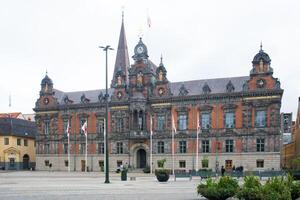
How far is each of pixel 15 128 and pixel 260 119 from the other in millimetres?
50502

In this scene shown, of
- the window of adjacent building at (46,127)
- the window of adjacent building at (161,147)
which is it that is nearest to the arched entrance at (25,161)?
the window of adjacent building at (46,127)

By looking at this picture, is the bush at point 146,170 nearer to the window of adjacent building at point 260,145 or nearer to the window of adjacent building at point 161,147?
the window of adjacent building at point 161,147

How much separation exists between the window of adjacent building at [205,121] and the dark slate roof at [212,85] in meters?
3.70

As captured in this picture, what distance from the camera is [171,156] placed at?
231 ft

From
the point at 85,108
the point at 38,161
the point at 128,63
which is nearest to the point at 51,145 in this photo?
the point at 38,161

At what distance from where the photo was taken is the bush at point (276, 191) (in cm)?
1534

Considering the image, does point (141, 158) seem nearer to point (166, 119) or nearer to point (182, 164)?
point (182, 164)

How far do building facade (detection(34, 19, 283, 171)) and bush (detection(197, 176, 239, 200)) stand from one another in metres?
46.4

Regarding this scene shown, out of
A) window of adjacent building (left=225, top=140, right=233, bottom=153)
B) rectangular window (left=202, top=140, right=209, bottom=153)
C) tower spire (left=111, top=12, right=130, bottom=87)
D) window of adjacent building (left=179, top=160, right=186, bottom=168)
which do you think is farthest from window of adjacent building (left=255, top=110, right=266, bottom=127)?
tower spire (left=111, top=12, right=130, bottom=87)

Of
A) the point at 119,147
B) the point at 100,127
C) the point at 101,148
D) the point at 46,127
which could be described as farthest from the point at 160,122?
the point at 46,127

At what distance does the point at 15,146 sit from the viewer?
87938mm

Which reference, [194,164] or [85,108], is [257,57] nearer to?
[194,164]

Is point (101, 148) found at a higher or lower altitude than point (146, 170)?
higher

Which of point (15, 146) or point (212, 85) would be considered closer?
point (212, 85)
